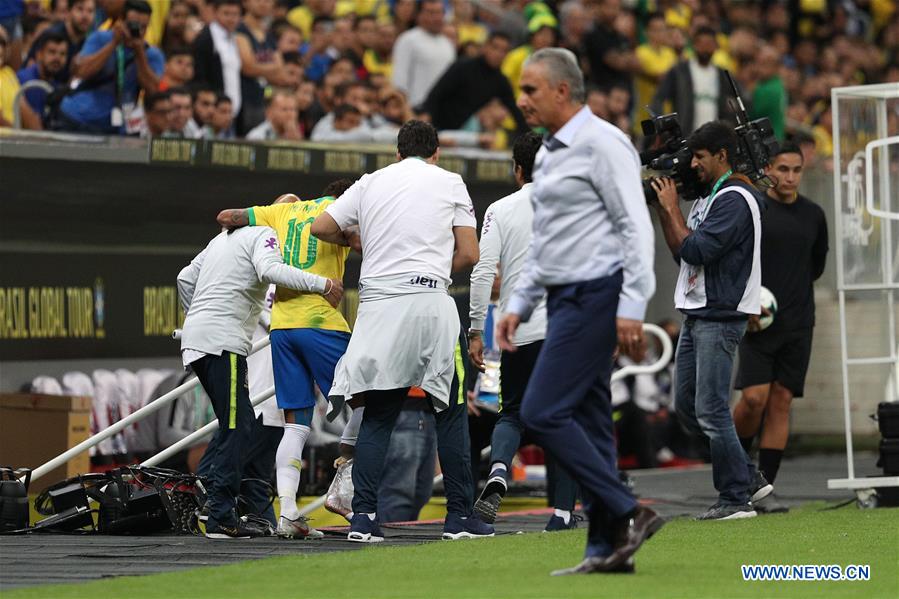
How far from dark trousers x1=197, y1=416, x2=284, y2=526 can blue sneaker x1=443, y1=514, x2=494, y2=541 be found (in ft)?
4.35

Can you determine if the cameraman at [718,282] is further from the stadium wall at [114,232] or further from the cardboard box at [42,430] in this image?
the cardboard box at [42,430]

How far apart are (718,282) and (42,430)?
14.5 feet

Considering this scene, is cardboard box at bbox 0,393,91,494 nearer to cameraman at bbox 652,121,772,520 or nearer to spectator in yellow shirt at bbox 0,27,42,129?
spectator in yellow shirt at bbox 0,27,42,129

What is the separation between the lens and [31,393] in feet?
37.8

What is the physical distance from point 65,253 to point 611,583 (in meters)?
6.58

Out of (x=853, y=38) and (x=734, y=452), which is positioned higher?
(x=853, y=38)

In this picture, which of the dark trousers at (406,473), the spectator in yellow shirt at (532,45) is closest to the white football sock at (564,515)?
the dark trousers at (406,473)

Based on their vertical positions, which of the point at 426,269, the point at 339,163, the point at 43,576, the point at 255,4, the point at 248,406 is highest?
the point at 255,4

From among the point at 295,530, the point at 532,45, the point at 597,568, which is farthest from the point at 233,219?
the point at 532,45

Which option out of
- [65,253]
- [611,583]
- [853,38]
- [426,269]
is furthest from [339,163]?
[853,38]

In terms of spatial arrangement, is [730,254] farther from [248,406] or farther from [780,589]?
[780,589]

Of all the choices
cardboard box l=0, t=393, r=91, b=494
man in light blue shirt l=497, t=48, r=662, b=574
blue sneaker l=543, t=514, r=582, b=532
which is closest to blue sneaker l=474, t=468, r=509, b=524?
blue sneaker l=543, t=514, r=582, b=532

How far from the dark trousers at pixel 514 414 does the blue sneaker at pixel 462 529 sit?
491 millimetres

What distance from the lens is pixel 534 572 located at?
6887 mm
